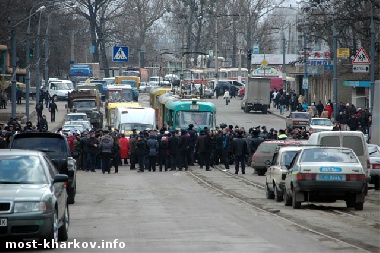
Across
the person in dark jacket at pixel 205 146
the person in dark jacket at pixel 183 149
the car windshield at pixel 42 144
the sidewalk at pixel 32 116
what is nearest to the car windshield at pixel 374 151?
the person in dark jacket at pixel 205 146

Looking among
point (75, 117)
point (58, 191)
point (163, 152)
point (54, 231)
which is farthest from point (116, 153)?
point (54, 231)

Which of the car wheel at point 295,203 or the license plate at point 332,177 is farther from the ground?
the license plate at point 332,177

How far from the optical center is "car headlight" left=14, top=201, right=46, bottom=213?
1305cm

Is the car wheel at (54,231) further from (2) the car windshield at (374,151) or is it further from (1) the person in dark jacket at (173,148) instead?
(1) the person in dark jacket at (173,148)

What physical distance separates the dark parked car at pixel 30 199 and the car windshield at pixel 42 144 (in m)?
7.60

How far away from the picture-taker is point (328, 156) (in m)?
21.3

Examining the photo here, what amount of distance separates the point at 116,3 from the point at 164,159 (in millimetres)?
64788

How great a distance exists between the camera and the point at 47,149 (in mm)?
22672

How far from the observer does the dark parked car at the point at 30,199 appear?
1301 centimetres

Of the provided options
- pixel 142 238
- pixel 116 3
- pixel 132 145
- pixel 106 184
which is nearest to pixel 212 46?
pixel 116 3

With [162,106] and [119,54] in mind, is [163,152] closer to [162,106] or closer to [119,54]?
[162,106]

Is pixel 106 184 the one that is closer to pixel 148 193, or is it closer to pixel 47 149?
pixel 148 193

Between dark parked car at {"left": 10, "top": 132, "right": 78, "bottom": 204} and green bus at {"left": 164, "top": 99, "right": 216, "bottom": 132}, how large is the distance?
22512 mm

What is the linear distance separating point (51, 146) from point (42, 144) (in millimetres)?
218
